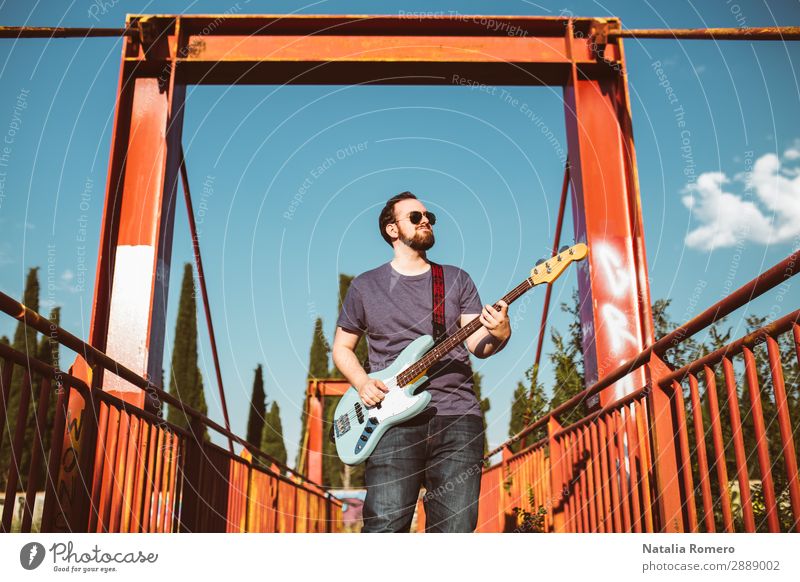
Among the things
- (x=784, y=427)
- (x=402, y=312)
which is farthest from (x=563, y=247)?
(x=784, y=427)

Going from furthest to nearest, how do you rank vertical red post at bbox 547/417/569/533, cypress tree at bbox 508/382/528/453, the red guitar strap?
cypress tree at bbox 508/382/528/453
vertical red post at bbox 547/417/569/533
the red guitar strap

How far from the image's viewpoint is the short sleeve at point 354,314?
3457mm

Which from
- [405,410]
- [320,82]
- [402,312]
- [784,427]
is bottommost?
[784,427]

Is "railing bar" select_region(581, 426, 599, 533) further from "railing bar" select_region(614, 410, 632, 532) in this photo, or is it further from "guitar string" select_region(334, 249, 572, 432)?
"guitar string" select_region(334, 249, 572, 432)

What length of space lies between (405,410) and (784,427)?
153 centimetres

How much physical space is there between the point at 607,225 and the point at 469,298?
Result: 1835mm

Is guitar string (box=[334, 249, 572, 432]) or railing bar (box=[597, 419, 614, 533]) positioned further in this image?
railing bar (box=[597, 419, 614, 533])

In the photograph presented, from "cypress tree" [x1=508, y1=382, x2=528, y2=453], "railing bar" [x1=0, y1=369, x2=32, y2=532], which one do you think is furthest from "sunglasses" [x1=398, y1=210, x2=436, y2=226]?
"cypress tree" [x1=508, y1=382, x2=528, y2=453]

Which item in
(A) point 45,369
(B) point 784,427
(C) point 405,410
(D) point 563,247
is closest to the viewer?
(B) point 784,427

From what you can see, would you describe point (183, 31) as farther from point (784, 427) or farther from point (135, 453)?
point (784, 427)

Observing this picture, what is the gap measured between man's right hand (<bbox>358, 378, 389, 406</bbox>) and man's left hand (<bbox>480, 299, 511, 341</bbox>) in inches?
21.8

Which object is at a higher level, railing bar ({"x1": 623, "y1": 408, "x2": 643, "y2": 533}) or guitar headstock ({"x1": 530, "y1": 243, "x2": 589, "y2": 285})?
guitar headstock ({"x1": 530, "y1": 243, "x2": 589, "y2": 285})

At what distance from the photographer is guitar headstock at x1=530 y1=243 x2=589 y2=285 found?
12.3 ft

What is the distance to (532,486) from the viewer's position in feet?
18.5
